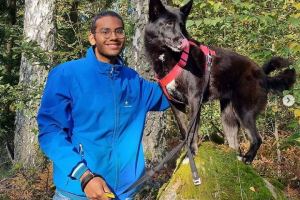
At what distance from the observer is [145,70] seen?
4.51m

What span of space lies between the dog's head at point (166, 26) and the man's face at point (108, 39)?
4.37 feet

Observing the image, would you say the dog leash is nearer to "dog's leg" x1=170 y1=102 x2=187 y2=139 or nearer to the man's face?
"dog's leg" x1=170 y1=102 x2=187 y2=139

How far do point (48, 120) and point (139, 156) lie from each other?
0.81 meters

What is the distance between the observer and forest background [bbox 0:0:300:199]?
12.4 feet

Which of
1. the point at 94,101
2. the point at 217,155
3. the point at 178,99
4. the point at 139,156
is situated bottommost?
the point at 217,155

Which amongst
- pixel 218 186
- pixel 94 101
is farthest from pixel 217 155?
pixel 94 101

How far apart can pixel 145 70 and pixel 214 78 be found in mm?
1106

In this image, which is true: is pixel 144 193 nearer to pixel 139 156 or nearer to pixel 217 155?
pixel 217 155

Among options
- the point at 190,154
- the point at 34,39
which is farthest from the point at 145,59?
the point at 34,39

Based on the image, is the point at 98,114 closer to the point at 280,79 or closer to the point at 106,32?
the point at 106,32

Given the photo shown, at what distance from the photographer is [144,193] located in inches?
180

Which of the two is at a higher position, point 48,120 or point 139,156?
point 48,120

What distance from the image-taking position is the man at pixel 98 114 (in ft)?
6.50

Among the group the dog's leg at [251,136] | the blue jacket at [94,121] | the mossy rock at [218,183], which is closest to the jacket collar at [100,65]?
the blue jacket at [94,121]
